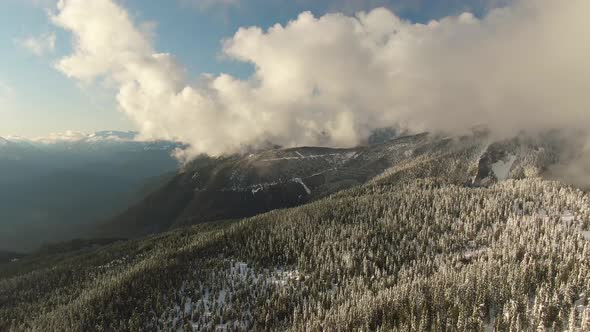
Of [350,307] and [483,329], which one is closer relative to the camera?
[483,329]

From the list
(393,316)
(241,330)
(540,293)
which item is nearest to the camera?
(540,293)

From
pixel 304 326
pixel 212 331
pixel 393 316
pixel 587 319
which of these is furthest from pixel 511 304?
pixel 212 331

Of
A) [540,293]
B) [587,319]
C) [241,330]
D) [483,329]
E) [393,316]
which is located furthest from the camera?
[241,330]

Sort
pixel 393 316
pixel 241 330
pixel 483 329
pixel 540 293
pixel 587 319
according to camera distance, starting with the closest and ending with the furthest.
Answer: pixel 587 319, pixel 483 329, pixel 540 293, pixel 393 316, pixel 241 330

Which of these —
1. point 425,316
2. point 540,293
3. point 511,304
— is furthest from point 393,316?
point 540,293

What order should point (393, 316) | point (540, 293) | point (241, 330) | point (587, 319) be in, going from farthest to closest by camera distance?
point (241, 330) < point (393, 316) < point (540, 293) < point (587, 319)

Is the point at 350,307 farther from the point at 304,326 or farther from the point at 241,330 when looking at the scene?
the point at 241,330

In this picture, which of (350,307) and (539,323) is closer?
(539,323)

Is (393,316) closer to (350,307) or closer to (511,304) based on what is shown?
(350,307)
